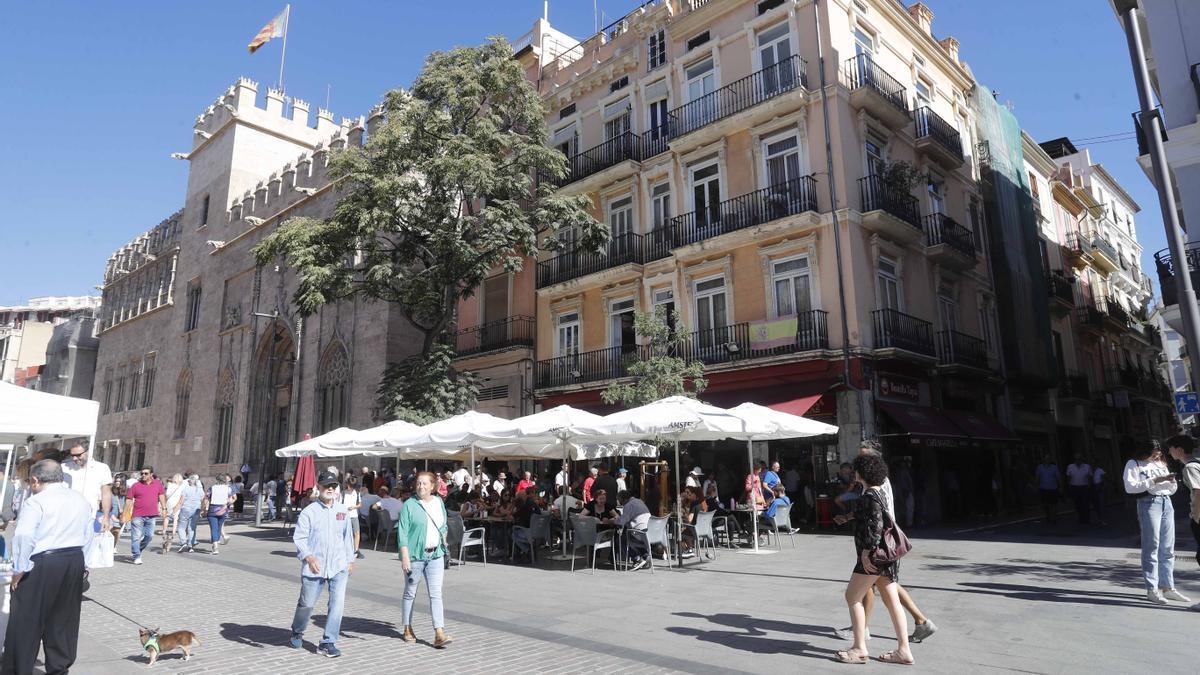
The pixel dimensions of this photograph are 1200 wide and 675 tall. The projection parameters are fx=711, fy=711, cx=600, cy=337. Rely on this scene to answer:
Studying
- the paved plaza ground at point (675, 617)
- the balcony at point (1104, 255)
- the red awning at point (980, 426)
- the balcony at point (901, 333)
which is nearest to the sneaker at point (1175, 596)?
the paved plaza ground at point (675, 617)

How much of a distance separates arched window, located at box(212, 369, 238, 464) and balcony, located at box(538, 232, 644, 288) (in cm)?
2162

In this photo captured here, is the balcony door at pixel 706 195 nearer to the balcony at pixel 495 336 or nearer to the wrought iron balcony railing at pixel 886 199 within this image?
the wrought iron balcony railing at pixel 886 199

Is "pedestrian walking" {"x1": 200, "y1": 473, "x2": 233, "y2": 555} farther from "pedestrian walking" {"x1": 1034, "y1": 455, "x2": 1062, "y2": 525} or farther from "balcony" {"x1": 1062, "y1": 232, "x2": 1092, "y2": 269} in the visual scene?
"balcony" {"x1": 1062, "y1": 232, "x2": 1092, "y2": 269}

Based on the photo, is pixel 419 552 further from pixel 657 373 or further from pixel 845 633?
pixel 657 373

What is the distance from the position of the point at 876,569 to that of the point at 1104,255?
36.7 meters

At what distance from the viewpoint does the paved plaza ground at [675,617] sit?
5684mm

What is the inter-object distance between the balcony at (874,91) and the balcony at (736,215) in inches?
108

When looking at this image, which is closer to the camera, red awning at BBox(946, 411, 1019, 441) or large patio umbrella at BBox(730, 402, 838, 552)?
large patio umbrella at BBox(730, 402, 838, 552)

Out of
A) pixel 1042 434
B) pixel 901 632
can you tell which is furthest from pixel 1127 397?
pixel 901 632

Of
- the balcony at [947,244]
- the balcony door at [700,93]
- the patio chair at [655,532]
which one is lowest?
the patio chair at [655,532]

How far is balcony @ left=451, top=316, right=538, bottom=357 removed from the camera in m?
Result: 24.6

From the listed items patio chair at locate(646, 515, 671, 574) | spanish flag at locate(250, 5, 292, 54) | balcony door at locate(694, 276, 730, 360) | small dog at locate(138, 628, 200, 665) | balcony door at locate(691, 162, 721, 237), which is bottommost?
small dog at locate(138, 628, 200, 665)

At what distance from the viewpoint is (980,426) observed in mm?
19484

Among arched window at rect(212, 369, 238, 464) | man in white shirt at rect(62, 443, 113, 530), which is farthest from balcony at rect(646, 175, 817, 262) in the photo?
arched window at rect(212, 369, 238, 464)
